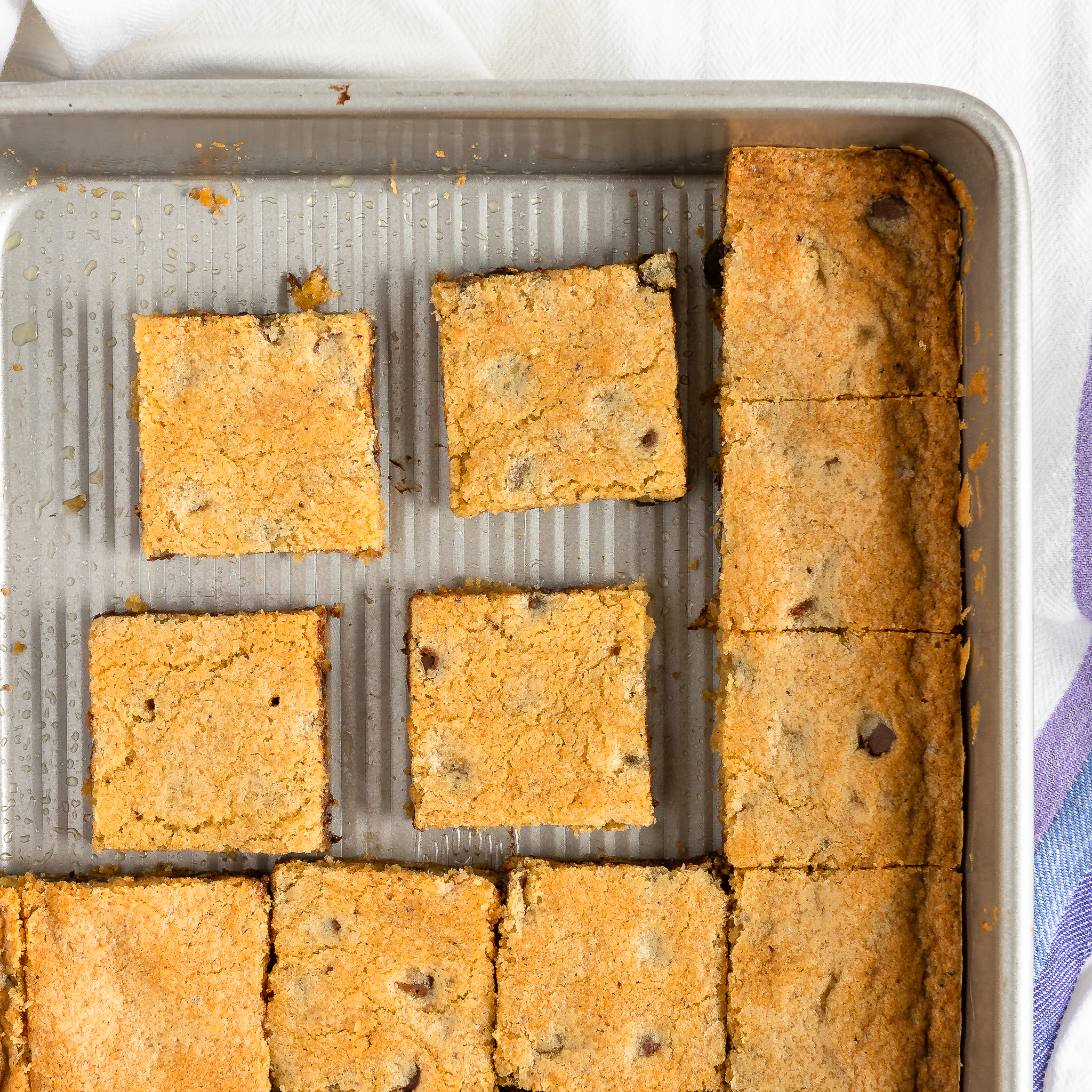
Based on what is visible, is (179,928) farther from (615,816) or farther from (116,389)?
(116,389)

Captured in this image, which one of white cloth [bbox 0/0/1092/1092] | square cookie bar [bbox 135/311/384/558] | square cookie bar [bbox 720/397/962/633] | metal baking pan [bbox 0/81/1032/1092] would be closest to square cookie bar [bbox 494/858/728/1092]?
metal baking pan [bbox 0/81/1032/1092]

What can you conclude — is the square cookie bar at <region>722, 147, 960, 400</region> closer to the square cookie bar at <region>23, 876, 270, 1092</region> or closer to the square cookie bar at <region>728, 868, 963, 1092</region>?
the square cookie bar at <region>728, 868, 963, 1092</region>

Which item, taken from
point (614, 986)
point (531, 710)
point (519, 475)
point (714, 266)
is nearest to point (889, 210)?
point (714, 266)

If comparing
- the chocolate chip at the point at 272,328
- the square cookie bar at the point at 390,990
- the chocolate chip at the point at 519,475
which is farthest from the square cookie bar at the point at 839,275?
the square cookie bar at the point at 390,990

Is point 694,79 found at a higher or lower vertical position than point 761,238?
higher

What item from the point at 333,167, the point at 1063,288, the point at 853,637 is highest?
the point at 333,167

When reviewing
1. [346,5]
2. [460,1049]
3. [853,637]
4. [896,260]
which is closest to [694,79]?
[896,260]
